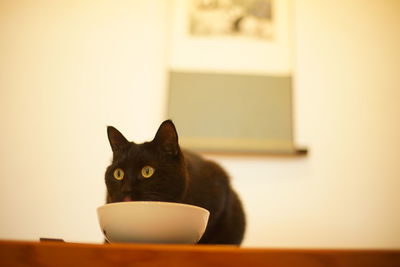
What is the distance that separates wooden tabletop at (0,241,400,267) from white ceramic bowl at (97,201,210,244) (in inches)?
7.0

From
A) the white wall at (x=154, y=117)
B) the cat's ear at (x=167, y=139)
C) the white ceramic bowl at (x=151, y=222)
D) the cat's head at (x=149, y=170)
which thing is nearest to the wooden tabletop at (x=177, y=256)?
the white ceramic bowl at (x=151, y=222)

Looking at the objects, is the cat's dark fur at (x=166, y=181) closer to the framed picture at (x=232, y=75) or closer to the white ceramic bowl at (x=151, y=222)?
the white ceramic bowl at (x=151, y=222)

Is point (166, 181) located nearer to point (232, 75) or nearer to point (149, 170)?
point (149, 170)

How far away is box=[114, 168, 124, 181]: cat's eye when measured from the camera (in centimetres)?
83

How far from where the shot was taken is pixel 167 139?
2.91 feet

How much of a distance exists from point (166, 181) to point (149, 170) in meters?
0.05

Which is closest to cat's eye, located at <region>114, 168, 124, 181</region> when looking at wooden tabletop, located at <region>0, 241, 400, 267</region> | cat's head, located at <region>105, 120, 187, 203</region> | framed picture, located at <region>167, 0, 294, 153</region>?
cat's head, located at <region>105, 120, 187, 203</region>

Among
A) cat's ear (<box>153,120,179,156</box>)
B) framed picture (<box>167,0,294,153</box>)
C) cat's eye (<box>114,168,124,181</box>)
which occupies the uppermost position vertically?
framed picture (<box>167,0,294,153</box>)

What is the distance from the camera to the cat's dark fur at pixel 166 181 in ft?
2.66

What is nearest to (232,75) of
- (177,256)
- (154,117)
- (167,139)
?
(154,117)

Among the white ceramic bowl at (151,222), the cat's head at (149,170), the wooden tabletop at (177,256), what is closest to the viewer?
the wooden tabletop at (177,256)

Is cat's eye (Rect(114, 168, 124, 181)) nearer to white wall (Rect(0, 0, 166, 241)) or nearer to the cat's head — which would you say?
the cat's head

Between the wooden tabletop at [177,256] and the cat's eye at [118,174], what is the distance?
46cm

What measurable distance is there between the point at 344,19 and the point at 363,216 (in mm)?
1098
